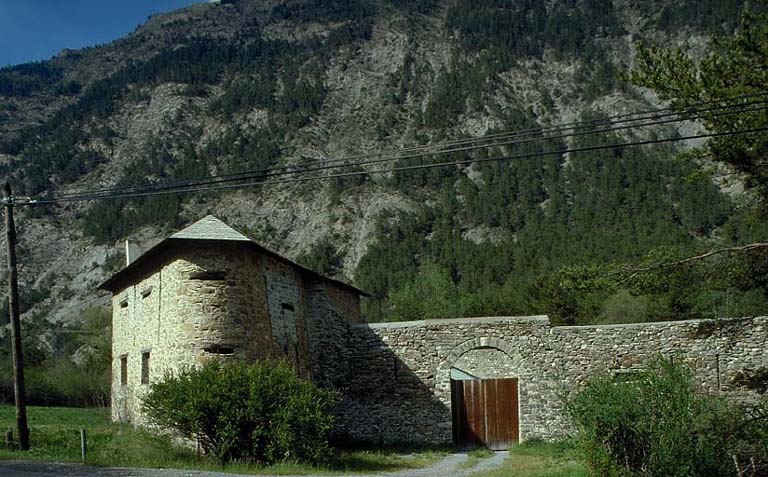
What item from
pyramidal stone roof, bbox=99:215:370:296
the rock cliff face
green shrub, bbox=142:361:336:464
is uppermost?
the rock cliff face

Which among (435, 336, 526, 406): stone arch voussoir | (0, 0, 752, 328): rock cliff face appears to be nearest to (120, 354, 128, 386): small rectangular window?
(435, 336, 526, 406): stone arch voussoir

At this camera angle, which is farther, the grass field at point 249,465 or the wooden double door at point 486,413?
the wooden double door at point 486,413

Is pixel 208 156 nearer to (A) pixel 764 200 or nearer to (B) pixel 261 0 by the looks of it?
(B) pixel 261 0

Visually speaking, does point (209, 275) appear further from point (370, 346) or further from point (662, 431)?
point (662, 431)

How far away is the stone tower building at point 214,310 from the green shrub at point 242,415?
8.50ft

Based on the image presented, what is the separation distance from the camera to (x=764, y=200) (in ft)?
53.6

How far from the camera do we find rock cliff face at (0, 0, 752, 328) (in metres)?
91.4

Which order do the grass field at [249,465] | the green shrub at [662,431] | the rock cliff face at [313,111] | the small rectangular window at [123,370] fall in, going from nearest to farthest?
1. the green shrub at [662,431]
2. the grass field at [249,465]
3. the small rectangular window at [123,370]
4. the rock cliff face at [313,111]

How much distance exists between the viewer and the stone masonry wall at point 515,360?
23078 millimetres

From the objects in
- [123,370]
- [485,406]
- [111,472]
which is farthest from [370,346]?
[111,472]

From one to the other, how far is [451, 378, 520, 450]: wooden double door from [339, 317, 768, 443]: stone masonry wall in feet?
1.34

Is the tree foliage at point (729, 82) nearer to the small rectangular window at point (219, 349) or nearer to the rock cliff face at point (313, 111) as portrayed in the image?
the small rectangular window at point (219, 349)

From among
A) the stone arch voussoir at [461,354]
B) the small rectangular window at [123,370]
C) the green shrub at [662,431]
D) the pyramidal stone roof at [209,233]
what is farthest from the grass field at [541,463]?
the small rectangular window at [123,370]

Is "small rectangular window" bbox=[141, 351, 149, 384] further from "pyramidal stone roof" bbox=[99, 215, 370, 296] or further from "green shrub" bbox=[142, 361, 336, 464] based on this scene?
"green shrub" bbox=[142, 361, 336, 464]
